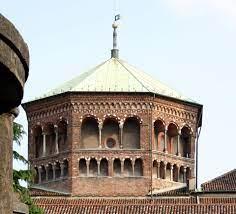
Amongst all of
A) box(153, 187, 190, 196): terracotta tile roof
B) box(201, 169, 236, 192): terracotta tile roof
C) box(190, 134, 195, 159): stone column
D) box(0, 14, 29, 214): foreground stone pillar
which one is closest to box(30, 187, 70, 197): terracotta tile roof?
box(153, 187, 190, 196): terracotta tile roof

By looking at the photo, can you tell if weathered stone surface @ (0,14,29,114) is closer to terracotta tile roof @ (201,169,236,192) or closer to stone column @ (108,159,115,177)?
terracotta tile roof @ (201,169,236,192)

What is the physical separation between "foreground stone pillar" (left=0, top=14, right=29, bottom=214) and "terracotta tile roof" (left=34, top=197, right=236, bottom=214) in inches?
1316

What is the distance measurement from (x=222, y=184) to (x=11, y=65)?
1526 inches

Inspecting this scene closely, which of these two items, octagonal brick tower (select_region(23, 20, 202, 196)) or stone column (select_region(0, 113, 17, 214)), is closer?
stone column (select_region(0, 113, 17, 214))

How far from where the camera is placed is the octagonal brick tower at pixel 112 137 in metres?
41.6

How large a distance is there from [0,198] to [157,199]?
37314 mm

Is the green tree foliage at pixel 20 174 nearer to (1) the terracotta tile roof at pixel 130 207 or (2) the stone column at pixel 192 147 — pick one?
(1) the terracotta tile roof at pixel 130 207

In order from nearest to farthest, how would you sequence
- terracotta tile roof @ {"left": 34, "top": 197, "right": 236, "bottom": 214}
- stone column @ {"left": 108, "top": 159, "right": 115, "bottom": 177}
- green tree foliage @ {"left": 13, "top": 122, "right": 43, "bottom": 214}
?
green tree foliage @ {"left": 13, "top": 122, "right": 43, "bottom": 214} → terracotta tile roof @ {"left": 34, "top": 197, "right": 236, "bottom": 214} → stone column @ {"left": 108, "top": 159, "right": 115, "bottom": 177}

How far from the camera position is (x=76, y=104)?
42.5 meters

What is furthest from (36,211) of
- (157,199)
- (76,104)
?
(76,104)

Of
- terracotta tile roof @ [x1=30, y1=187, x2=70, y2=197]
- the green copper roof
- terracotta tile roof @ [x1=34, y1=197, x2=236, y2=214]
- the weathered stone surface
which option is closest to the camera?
the weathered stone surface

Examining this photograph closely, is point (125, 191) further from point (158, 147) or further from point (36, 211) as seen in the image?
point (36, 211)

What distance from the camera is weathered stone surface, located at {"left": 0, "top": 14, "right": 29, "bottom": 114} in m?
2.42

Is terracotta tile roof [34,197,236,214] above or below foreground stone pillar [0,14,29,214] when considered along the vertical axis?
above
